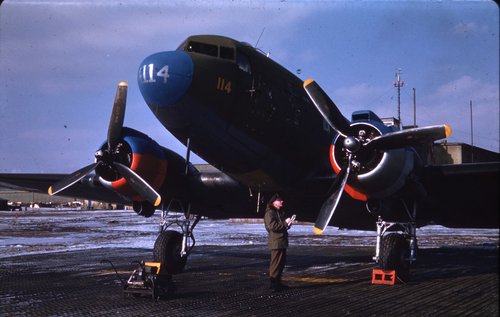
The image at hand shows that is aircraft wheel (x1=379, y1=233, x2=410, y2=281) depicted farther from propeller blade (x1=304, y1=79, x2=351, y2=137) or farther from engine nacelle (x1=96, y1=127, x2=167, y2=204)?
engine nacelle (x1=96, y1=127, x2=167, y2=204)

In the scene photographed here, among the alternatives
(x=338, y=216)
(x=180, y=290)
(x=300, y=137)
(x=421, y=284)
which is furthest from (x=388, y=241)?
(x=180, y=290)

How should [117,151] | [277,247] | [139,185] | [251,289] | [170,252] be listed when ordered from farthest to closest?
[170,252] → [117,151] → [139,185] → [251,289] → [277,247]

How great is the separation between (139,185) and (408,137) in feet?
19.3

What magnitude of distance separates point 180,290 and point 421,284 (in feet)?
16.5

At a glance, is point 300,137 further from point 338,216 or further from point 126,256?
point 126,256

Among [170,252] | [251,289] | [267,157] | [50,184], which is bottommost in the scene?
[251,289]

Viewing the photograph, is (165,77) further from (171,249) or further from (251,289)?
(171,249)

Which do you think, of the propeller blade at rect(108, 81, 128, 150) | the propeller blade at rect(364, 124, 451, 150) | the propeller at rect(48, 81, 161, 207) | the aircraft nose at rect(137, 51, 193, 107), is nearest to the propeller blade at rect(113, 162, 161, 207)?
the propeller at rect(48, 81, 161, 207)

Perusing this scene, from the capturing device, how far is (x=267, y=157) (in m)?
10.8

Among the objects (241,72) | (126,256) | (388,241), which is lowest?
(126,256)

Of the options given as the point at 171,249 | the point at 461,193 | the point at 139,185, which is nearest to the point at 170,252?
the point at 171,249

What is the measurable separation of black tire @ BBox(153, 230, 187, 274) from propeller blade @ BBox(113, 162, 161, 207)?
1482 mm

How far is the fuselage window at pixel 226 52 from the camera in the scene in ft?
31.6

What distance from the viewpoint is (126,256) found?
1608 centimetres
